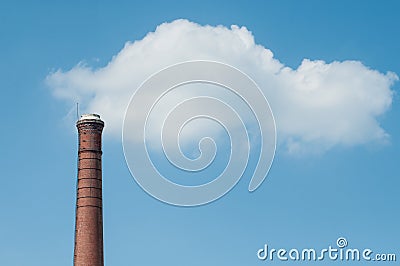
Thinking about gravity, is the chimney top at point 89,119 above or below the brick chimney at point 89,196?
above

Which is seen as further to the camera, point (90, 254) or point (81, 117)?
point (81, 117)

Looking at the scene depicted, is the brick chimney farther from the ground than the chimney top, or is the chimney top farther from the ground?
the chimney top

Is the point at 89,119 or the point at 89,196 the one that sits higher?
the point at 89,119

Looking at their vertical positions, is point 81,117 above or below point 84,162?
above

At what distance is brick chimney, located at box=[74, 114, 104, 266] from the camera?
1122 inches

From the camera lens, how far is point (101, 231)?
2928cm

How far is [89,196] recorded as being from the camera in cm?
2923

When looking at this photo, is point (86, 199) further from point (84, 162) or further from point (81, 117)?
point (81, 117)

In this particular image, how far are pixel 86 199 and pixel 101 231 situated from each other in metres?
1.75

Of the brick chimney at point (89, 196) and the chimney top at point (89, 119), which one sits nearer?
the brick chimney at point (89, 196)

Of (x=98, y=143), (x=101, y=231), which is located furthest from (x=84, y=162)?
(x=101, y=231)

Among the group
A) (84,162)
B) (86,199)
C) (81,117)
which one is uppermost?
(81,117)

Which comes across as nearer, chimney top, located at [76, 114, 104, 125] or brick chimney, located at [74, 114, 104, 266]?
brick chimney, located at [74, 114, 104, 266]

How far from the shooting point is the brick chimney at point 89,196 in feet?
93.5
